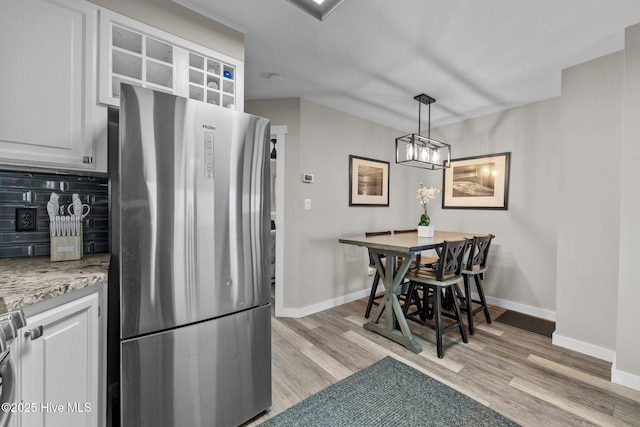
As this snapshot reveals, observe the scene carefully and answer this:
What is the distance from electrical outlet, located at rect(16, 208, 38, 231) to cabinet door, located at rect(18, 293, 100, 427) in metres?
0.83

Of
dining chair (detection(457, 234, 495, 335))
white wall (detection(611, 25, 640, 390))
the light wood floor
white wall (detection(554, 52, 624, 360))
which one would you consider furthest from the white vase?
white wall (detection(611, 25, 640, 390))

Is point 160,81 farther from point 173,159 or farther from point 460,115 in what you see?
point 460,115

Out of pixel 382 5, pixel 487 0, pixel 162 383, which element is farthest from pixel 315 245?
pixel 487 0

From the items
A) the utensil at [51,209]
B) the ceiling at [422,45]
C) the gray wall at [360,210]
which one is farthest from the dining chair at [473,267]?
the utensil at [51,209]

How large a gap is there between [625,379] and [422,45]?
284 cm

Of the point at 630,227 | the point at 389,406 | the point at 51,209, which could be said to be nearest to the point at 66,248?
the point at 51,209

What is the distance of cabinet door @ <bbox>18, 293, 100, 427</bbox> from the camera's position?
33.0 inches

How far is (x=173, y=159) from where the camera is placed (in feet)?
4.10

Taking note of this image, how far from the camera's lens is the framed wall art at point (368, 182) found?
356 centimetres

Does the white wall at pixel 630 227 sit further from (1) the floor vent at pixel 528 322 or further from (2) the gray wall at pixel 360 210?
(2) the gray wall at pixel 360 210

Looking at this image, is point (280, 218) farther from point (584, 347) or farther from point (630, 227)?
point (584, 347)

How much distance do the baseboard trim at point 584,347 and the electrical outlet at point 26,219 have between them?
4062mm

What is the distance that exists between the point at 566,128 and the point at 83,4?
360 centimetres

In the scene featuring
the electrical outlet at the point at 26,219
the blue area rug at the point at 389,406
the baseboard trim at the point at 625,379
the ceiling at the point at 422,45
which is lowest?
the blue area rug at the point at 389,406
